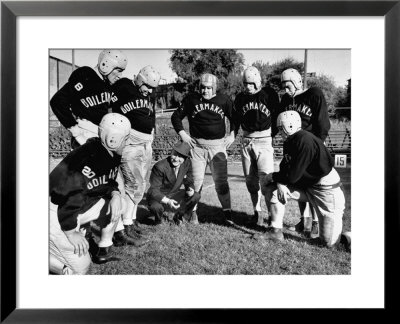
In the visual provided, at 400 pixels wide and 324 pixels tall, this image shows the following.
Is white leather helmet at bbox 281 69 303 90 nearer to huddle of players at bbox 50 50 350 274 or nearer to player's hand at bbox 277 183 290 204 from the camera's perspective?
huddle of players at bbox 50 50 350 274

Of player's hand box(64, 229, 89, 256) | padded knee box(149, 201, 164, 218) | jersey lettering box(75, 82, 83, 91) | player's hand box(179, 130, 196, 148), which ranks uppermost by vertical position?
jersey lettering box(75, 82, 83, 91)

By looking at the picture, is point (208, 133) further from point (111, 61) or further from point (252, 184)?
point (111, 61)

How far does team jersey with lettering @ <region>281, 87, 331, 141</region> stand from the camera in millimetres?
1787

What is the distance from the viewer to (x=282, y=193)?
1.83 m

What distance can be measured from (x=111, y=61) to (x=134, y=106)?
24 centimetres

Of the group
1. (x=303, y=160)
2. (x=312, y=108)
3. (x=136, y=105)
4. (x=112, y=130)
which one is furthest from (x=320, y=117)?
(x=112, y=130)

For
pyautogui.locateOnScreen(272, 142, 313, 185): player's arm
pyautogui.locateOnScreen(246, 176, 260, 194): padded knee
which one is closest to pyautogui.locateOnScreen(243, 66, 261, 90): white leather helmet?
pyautogui.locateOnScreen(272, 142, 313, 185): player's arm

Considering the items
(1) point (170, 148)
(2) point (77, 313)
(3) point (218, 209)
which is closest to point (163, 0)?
(1) point (170, 148)

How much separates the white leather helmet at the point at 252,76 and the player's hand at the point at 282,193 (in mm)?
507

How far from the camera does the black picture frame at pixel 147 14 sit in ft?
5.38

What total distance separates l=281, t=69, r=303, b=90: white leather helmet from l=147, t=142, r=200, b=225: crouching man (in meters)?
0.58
